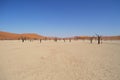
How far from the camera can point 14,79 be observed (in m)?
6.68

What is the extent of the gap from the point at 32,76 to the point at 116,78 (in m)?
4.17

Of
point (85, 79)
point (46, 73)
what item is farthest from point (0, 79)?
point (85, 79)

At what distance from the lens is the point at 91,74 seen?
746cm

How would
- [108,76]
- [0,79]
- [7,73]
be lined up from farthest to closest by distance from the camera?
[7,73]
[108,76]
[0,79]

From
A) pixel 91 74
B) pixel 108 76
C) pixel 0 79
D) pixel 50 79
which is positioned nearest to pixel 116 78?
pixel 108 76

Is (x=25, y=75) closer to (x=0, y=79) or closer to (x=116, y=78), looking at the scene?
(x=0, y=79)

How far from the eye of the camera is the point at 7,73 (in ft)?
25.0

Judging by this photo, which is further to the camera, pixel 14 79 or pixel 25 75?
pixel 25 75

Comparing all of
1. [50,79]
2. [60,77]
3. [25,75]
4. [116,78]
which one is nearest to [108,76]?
[116,78]

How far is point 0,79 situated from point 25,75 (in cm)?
122

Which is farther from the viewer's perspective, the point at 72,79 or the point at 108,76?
the point at 108,76

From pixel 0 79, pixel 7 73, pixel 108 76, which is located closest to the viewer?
pixel 0 79

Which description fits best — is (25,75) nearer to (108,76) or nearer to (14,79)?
(14,79)

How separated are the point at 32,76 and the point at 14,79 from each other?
89cm
